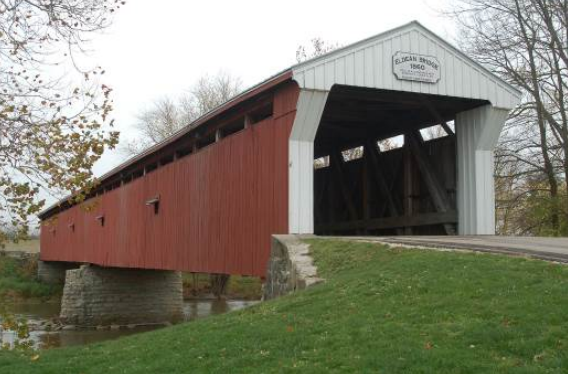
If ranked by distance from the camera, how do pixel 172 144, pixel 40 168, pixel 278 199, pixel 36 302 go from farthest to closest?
pixel 36 302 < pixel 172 144 < pixel 278 199 < pixel 40 168

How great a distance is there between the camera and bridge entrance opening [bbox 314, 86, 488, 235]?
1267 cm

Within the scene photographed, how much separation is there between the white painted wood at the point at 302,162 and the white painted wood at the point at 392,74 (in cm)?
31

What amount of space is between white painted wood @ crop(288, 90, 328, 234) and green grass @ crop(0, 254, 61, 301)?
25.4 m

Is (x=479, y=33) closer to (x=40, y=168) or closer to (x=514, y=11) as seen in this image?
(x=514, y=11)

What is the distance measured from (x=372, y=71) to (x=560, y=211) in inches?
423

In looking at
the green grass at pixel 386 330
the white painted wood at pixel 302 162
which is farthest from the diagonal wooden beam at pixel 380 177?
the green grass at pixel 386 330

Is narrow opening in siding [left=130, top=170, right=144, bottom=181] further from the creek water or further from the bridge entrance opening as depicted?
the bridge entrance opening

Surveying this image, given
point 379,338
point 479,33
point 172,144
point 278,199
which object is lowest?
point 379,338

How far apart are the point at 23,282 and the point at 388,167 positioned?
2795cm

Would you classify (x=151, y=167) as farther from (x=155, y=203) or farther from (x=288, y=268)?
(x=288, y=268)

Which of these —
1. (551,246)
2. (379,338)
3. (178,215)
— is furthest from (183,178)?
(379,338)

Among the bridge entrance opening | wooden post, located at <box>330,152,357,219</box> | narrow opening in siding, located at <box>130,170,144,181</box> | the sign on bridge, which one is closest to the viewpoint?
the sign on bridge

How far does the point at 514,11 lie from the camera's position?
19.6m

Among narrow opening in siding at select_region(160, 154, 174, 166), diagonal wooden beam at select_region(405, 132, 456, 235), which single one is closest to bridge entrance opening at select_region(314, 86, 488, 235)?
diagonal wooden beam at select_region(405, 132, 456, 235)
